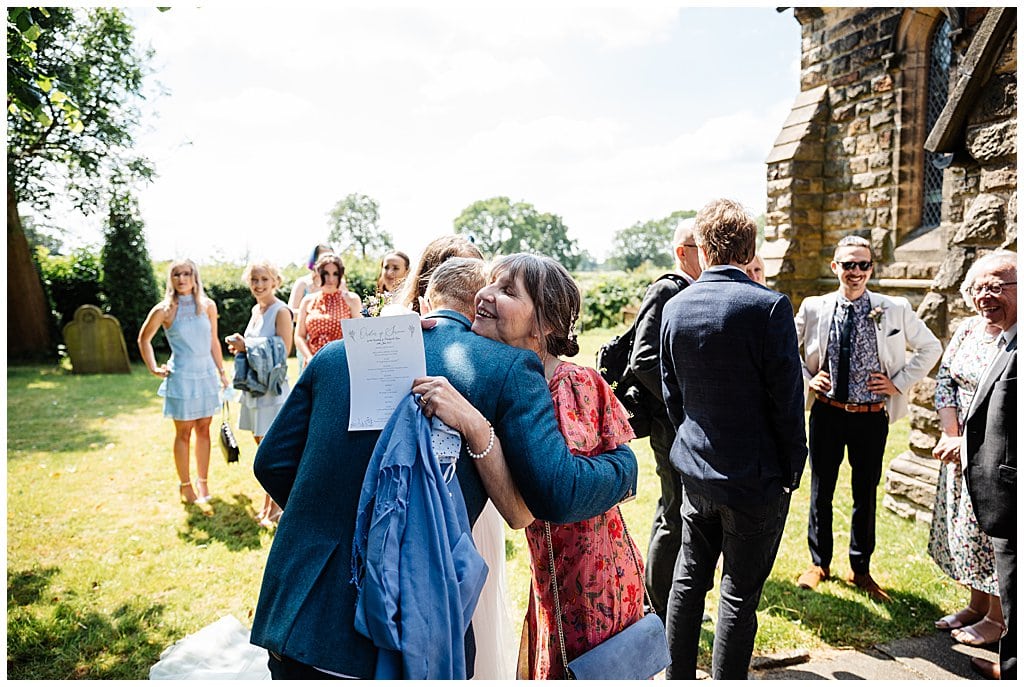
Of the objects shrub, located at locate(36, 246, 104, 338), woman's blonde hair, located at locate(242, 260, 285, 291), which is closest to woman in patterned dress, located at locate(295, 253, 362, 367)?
woman's blonde hair, located at locate(242, 260, 285, 291)

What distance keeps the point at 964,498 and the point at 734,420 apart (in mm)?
1794

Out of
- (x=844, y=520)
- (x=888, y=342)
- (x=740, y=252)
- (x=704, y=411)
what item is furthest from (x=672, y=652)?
(x=844, y=520)

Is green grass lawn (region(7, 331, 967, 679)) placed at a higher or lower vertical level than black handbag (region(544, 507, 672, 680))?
lower

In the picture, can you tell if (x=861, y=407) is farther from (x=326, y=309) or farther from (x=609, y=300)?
(x=609, y=300)

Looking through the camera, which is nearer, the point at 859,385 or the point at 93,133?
the point at 859,385

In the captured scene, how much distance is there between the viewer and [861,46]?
863cm

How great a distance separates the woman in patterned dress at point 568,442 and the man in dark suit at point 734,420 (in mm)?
701

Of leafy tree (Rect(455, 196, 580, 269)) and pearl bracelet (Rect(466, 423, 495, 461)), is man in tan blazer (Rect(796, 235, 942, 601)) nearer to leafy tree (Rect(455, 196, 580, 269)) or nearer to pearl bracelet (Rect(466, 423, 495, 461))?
pearl bracelet (Rect(466, 423, 495, 461))

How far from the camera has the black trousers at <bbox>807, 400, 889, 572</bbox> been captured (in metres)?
4.48

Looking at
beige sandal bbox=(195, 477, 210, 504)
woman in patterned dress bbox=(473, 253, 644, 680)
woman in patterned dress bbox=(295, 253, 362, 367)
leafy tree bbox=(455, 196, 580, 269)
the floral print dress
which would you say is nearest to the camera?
woman in patterned dress bbox=(473, 253, 644, 680)

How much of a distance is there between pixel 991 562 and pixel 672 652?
73.0 inches

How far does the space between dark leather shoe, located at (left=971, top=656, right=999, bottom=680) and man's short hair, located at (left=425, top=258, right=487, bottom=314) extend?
3.36 metres

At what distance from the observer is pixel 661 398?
12.2 feet

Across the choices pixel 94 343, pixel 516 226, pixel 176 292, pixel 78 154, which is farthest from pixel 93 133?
pixel 516 226
